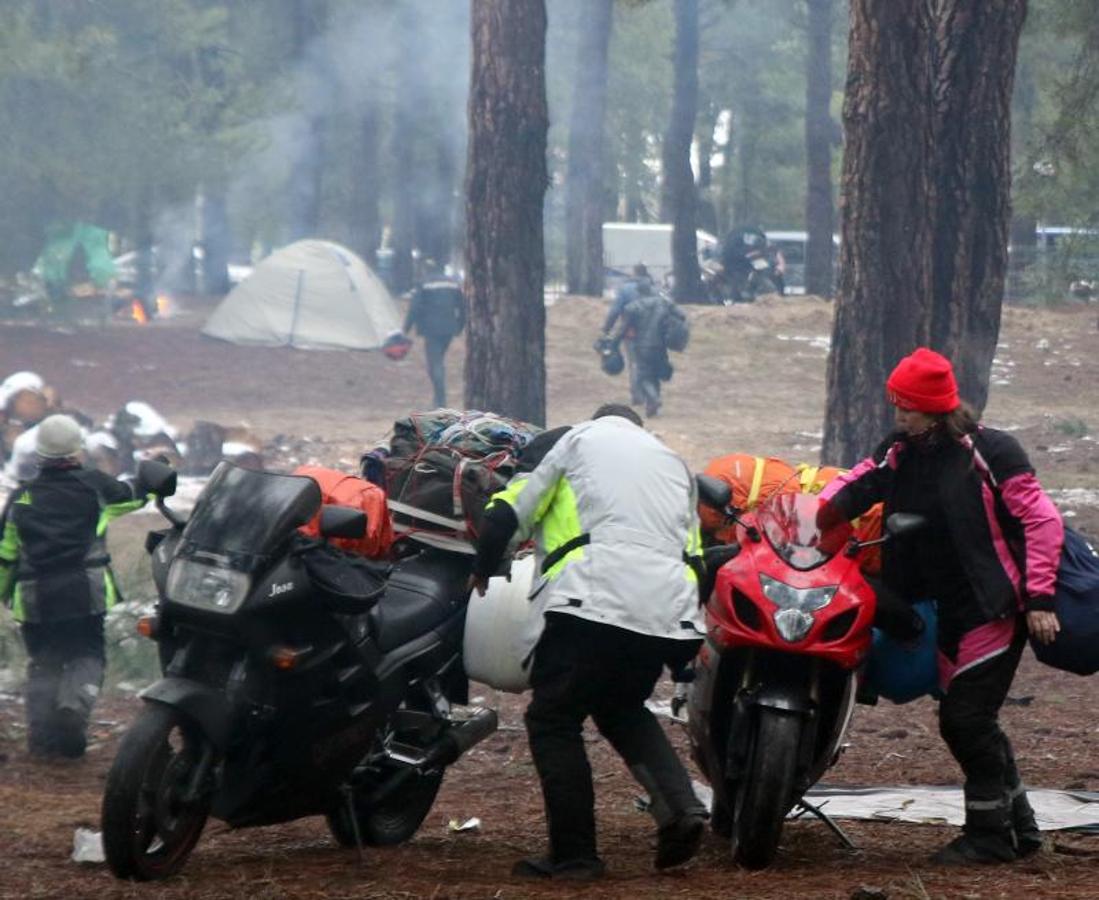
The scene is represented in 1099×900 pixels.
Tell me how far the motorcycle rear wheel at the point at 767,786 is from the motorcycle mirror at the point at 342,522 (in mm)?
1341

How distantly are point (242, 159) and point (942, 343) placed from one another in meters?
21.8

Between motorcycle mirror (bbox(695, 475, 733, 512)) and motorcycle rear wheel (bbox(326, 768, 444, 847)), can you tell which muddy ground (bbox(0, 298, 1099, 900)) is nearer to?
motorcycle rear wheel (bbox(326, 768, 444, 847))

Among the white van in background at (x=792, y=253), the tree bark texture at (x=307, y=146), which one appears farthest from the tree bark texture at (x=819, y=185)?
the tree bark texture at (x=307, y=146)

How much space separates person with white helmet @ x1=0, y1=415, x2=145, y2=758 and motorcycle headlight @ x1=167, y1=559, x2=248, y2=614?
10.7 feet

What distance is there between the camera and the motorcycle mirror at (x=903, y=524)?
5848mm

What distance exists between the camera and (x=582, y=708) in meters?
5.96

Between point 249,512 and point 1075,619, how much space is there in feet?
8.34

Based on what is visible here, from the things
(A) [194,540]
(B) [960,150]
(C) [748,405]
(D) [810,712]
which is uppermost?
(B) [960,150]

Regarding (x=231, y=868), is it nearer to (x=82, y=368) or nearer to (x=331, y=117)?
(x=82, y=368)

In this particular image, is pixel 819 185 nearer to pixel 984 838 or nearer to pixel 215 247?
pixel 215 247

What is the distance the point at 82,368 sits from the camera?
94.0 feet

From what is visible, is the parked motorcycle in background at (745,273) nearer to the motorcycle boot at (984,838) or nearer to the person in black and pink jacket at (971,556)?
the person in black and pink jacket at (971,556)

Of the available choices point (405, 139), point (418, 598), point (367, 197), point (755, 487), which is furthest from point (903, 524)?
point (405, 139)

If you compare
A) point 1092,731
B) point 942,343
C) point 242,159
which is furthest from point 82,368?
point 1092,731
